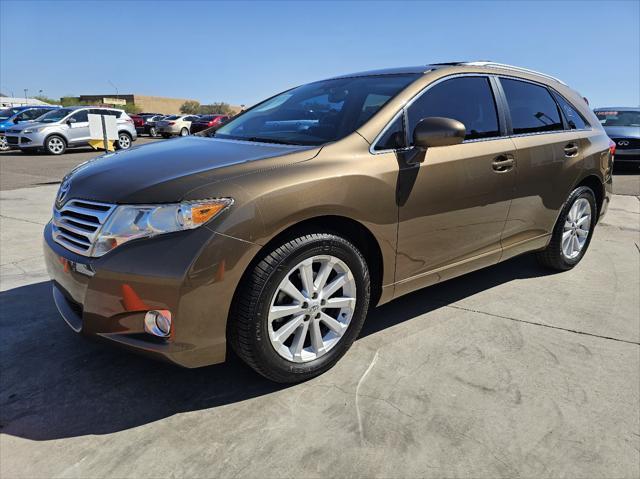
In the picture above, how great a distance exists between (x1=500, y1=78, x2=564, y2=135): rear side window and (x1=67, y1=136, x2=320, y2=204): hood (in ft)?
6.11

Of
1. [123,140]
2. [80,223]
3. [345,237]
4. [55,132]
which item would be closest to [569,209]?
[345,237]

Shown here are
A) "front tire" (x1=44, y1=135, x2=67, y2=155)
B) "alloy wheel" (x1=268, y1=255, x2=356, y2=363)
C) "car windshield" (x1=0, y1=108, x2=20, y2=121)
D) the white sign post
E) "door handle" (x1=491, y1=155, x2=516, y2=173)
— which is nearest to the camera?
"alloy wheel" (x1=268, y1=255, x2=356, y2=363)

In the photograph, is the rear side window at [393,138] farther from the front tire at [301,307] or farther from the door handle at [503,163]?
the door handle at [503,163]

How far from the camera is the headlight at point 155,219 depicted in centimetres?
214

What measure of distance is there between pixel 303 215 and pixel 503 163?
1.71 metres

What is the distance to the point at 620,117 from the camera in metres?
13.4

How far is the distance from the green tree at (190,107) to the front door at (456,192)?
303ft

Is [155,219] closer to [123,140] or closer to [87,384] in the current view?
[87,384]

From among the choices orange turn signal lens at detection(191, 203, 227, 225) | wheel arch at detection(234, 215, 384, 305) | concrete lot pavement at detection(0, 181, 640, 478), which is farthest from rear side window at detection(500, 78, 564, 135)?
orange turn signal lens at detection(191, 203, 227, 225)

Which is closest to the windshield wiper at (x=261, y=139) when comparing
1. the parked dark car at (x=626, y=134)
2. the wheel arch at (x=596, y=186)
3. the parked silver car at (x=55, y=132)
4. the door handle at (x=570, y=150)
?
the door handle at (x=570, y=150)

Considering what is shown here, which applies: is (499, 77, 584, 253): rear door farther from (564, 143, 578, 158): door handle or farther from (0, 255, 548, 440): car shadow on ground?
(0, 255, 548, 440): car shadow on ground

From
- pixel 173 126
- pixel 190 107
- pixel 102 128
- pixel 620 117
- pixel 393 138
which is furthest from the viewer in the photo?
pixel 190 107

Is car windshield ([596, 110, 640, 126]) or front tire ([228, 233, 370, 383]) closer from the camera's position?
front tire ([228, 233, 370, 383])

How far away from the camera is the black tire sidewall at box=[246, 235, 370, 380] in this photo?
7.54 feet
